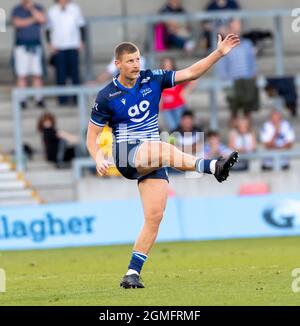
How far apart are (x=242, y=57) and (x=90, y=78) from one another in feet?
11.2

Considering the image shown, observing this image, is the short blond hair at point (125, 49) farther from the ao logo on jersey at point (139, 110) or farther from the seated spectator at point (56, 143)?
the seated spectator at point (56, 143)

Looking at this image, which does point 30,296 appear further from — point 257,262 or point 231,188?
point 231,188

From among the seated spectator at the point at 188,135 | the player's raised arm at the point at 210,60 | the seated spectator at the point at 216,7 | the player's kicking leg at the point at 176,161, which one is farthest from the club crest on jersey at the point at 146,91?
the seated spectator at the point at 216,7

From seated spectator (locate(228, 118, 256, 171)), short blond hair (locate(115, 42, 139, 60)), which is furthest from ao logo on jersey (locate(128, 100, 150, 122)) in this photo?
seated spectator (locate(228, 118, 256, 171))

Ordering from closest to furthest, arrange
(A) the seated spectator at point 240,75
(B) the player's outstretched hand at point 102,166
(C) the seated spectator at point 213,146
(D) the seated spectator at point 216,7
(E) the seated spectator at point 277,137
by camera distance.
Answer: (B) the player's outstretched hand at point 102,166 → (C) the seated spectator at point 213,146 → (E) the seated spectator at point 277,137 → (A) the seated spectator at point 240,75 → (D) the seated spectator at point 216,7

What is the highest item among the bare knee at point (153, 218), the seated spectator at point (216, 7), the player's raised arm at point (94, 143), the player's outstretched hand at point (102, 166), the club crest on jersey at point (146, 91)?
the seated spectator at point (216, 7)

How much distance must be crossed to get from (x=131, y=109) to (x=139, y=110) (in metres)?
0.08

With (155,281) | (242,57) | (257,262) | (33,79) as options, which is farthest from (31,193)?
(155,281)

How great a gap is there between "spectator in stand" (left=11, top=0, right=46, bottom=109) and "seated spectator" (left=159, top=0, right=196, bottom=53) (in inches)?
117

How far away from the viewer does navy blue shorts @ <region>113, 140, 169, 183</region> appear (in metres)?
13.1

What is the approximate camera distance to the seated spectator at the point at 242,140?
2502 centimetres

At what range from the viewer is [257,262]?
54.6ft

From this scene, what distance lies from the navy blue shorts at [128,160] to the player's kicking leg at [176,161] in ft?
0.23

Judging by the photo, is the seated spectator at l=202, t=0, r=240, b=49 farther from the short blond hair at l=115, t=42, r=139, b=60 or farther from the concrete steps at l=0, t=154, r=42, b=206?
the short blond hair at l=115, t=42, r=139, b=60
